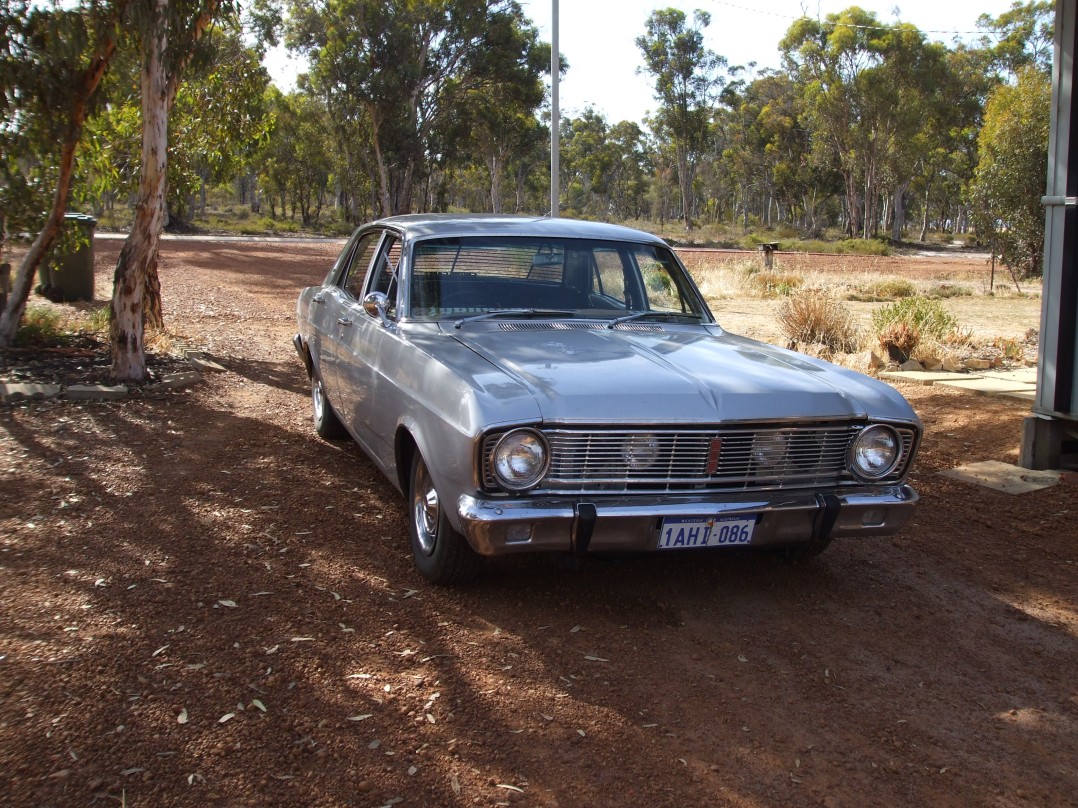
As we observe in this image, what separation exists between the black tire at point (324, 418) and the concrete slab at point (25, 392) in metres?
2.32

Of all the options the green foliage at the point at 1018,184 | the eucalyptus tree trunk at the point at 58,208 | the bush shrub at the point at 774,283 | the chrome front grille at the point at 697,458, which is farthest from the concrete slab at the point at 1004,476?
the green foliage at the point at 1018,184

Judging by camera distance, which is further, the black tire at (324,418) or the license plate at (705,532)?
the black tire at (324,418)

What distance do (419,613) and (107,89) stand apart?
712 cm

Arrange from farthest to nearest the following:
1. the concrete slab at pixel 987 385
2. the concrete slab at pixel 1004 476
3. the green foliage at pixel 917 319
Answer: the green foliage at pixel 917 319
the concrete slab at pixel 987 385
the concrete slab at pixel 1004 476

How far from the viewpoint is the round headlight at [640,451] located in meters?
3.80

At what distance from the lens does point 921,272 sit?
1089 inches

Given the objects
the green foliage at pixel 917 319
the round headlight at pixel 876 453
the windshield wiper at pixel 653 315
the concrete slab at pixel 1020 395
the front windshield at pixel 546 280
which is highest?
the front windshield at pixel 546 280

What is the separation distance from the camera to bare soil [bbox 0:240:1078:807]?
2.90 m

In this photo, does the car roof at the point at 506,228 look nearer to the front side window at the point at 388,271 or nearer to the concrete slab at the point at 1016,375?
the front side window at the point at 388,271

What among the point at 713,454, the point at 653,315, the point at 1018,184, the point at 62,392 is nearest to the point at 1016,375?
the point at 653,315

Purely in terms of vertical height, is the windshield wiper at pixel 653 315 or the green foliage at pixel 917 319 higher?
the windshield wiper at pixel 653 315

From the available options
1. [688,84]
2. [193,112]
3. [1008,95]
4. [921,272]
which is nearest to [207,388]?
[193,112]

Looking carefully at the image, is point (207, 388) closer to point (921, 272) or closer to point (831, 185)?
point (921, 272)

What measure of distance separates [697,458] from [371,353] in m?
1.92
